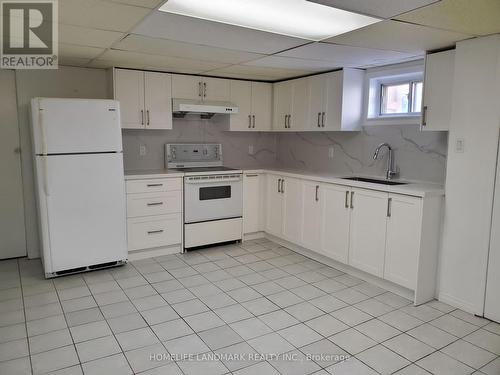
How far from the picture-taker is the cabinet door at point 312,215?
3918 millimetres

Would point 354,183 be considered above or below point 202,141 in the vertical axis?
below

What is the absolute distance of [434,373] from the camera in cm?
214

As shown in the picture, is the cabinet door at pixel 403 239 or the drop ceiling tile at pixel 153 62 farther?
the drop ceiling tile at pixel 153 62

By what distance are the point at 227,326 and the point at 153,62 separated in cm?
259

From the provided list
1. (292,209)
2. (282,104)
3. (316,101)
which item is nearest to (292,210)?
(292,209)

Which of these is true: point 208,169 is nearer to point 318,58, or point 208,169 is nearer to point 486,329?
point 318,58

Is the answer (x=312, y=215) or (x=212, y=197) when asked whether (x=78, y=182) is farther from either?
(x=312, y=215)

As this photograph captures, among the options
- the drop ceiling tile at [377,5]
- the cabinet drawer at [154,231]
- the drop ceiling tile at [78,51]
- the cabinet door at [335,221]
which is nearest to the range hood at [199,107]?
the drop ceiling tile at [78,51]

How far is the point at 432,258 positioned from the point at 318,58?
6.66ft

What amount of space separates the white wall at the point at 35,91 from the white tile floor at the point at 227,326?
1.77ft

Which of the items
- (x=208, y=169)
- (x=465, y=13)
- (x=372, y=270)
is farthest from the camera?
(x=208, y=169)

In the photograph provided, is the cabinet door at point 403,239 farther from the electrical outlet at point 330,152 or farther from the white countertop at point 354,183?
the electrical outlet at point 330,152

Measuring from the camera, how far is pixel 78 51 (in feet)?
10.6

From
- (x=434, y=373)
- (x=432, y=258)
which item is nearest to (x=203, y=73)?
(x=432, y=258)
